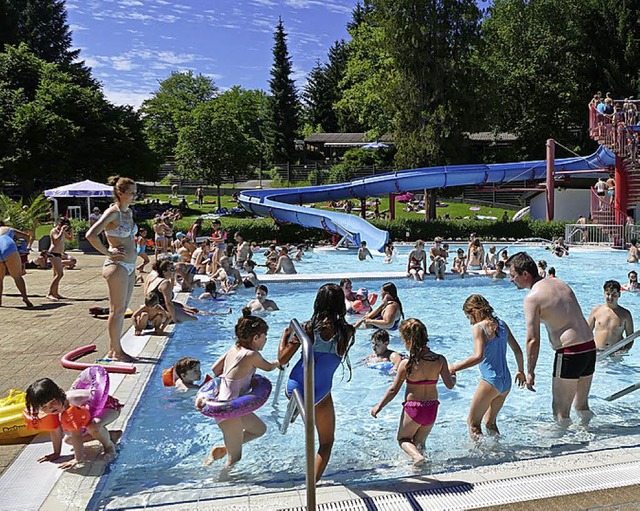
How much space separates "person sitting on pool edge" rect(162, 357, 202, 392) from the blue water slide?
56.1 feet

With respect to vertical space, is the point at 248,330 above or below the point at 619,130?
below

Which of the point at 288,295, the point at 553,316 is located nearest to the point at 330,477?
the point at 553,316

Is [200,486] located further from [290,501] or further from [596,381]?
[596,381]

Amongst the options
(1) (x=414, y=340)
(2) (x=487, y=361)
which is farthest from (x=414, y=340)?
(2) (x=487, y=361)

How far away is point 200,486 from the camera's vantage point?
4.42m

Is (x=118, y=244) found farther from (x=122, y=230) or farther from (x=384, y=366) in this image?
(x=384, y=366)

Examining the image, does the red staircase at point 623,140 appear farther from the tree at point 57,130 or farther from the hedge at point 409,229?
the tree at point 57,130

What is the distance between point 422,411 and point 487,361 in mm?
759

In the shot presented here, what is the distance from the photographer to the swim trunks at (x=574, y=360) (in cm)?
521

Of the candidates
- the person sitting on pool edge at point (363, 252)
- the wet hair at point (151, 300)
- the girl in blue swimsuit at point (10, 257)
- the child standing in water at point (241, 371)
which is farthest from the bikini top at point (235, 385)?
the person sitting on pool edge at point (363, 252)

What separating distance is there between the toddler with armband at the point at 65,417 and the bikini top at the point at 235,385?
1.03m

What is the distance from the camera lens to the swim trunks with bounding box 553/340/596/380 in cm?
521

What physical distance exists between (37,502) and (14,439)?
130 cm

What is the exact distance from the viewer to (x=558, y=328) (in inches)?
205
